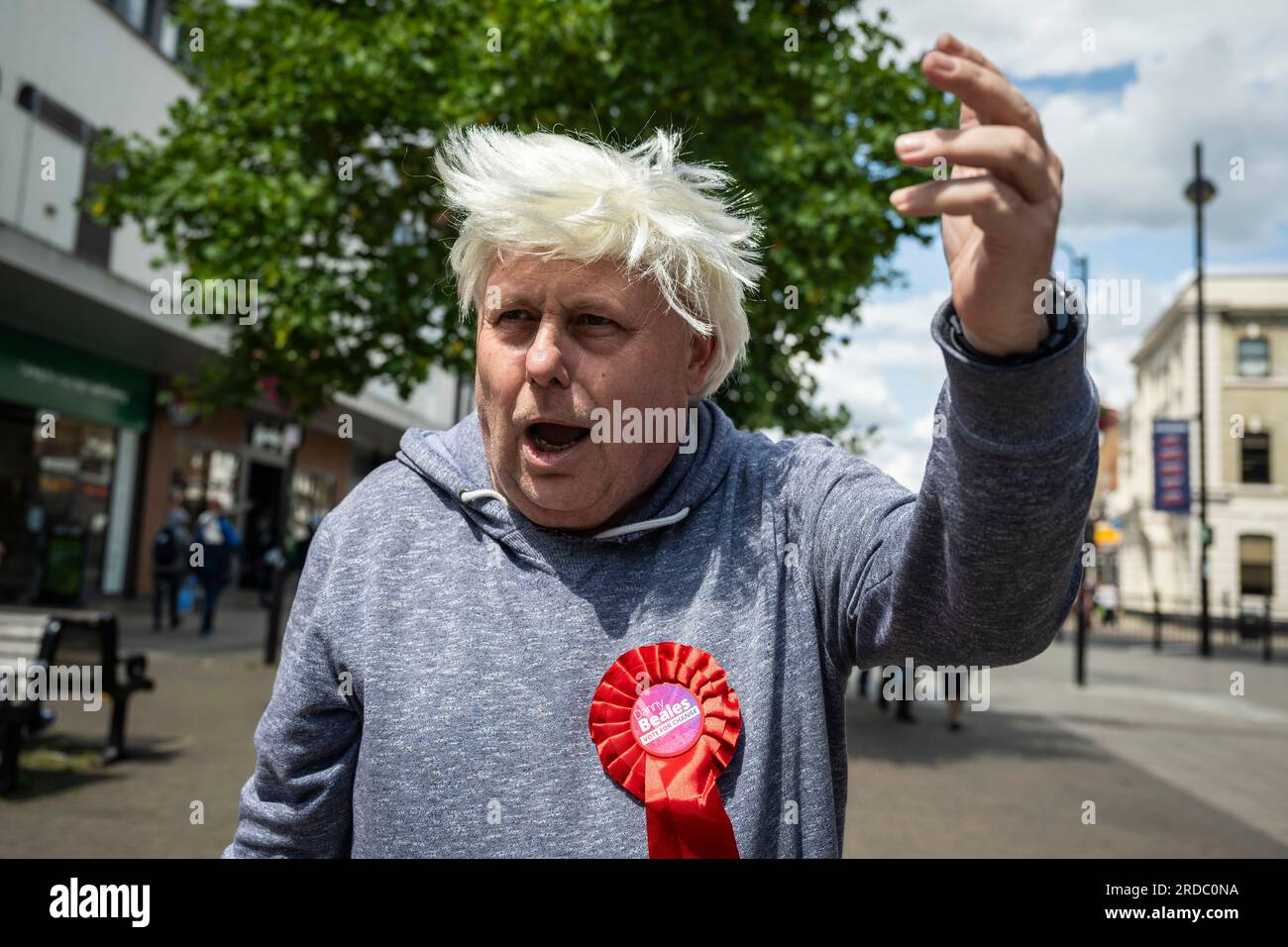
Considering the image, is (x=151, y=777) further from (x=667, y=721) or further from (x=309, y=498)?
(x=309, y=498)

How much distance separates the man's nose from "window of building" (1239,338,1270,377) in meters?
45.2

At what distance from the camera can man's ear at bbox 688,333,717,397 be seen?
169 centimetres

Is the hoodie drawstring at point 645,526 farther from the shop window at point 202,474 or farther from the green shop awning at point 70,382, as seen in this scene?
the shop window at point 202,474

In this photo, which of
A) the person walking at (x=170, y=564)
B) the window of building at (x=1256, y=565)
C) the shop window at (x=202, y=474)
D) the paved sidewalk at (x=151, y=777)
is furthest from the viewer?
the window of building at (x=1256, y=565)

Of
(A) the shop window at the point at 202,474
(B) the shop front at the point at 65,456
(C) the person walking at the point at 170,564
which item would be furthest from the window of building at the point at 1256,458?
(C) the person walking at the point at 170,564

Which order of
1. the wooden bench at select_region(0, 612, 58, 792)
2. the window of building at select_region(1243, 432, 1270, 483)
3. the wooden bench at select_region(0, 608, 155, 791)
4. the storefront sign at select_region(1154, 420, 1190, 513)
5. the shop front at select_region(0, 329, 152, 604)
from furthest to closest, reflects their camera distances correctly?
1. the window of building at select_region(1243, 432, 1270, 483)
2. the storefront sign at select_region(1154, 420, 1190, 513)
3. the shop front at select_region(0, 329, 152, 604)
4. the wooden bench at select_region(0, 608, 155, 791)
5. the wooden bench at select_region(0, 612, 58, 792)

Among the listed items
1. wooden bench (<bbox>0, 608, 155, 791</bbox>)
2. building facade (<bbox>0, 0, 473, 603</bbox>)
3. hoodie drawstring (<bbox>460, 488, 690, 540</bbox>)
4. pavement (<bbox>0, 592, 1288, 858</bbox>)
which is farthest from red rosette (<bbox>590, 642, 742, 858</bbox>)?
building facade (<bbox>0, 0, 473, 603</bbox>)

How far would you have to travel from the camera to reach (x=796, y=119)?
357 inches

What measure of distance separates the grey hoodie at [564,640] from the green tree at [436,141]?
20.9ft

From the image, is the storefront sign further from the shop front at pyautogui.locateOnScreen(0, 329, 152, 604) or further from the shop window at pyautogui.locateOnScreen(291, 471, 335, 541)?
the shop front at pyautogui.locateOnScreen(0, 329, 152, 604)

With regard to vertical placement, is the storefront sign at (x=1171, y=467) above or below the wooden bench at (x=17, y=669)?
above

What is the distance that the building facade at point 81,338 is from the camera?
47.9 ft

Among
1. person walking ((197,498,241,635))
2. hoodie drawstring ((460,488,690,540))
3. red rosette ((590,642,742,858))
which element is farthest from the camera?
person walking ((197,498,241,635))

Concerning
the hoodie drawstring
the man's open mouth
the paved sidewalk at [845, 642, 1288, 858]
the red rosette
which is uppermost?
the man's open mouth
